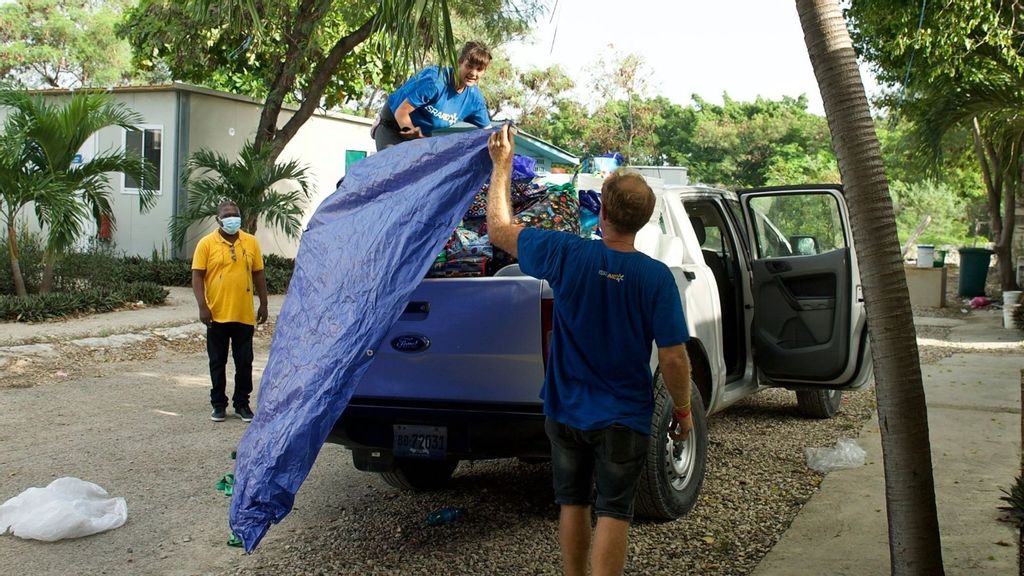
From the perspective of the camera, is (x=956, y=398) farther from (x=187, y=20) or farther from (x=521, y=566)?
(x=187, y=20)

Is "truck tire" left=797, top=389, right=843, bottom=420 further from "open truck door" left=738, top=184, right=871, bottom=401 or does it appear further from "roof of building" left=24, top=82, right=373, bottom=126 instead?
"roof of building" left=24, top=82, right=373, bottom=126

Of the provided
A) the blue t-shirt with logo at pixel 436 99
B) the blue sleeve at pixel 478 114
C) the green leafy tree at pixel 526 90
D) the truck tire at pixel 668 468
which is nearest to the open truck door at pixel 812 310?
the truck tire at pixel 668 468

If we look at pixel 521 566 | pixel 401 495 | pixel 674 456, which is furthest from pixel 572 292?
pixel 401 495

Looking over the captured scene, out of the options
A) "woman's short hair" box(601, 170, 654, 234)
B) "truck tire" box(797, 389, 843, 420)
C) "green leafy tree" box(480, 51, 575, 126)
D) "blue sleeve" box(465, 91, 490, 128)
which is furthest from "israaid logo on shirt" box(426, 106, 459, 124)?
"green leafy tree" box(480, 51, 575, 126)

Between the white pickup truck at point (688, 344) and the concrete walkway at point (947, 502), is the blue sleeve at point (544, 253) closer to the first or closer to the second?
the white pickup truck at point (688, 344)

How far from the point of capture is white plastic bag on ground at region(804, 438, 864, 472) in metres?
6.55

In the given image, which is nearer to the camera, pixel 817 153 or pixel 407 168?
pixel 407 168

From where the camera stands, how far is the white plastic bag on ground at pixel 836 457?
655cm

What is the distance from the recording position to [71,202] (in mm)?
12594

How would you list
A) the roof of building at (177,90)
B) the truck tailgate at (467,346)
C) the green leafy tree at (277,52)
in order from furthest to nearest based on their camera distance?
the roof of building at (177,90) → the green leafy tree at (277,52) → the truck tailgate at (467,346)

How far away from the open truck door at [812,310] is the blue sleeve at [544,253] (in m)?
3.59

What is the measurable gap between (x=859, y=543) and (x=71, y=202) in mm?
10976

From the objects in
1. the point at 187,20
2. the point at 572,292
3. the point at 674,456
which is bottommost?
the point at 674,456

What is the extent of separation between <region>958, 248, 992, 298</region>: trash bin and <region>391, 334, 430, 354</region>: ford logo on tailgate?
19.9 metres
